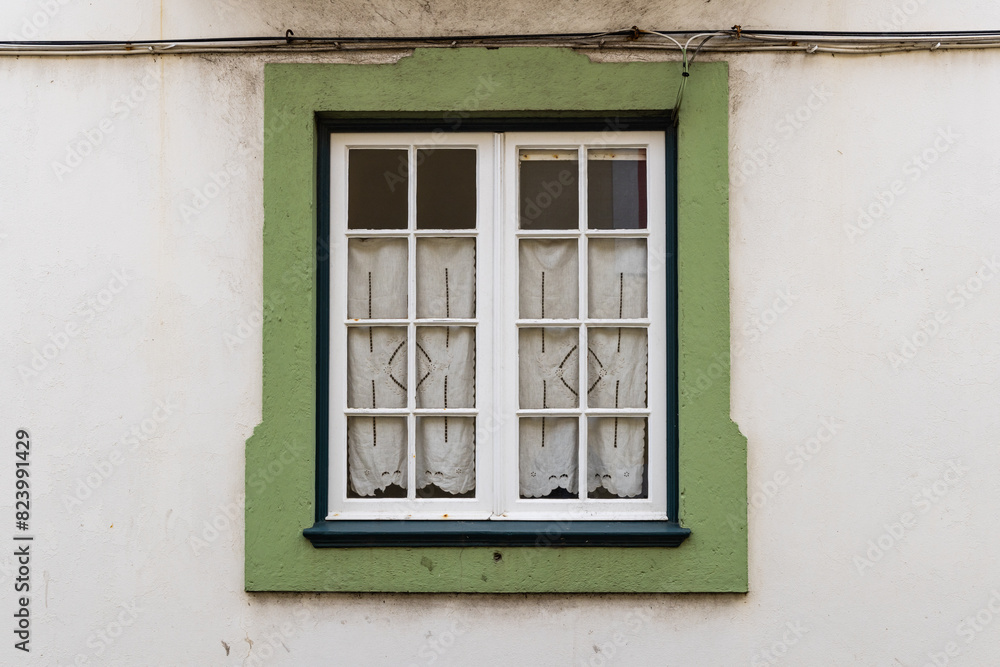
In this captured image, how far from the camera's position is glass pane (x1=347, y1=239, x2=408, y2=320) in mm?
3762

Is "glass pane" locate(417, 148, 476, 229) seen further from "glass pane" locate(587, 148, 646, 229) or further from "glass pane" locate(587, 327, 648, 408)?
"glass pane" locate(587, 327, 648, 408)

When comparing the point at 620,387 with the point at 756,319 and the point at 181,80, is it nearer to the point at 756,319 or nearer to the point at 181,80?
the point at 756,319

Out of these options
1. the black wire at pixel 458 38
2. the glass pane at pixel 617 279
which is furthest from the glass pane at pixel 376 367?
the black wire at pixel 458 38

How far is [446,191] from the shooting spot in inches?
148

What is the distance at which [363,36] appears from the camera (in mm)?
3666

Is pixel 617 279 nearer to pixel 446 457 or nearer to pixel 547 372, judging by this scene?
pixel 547 372

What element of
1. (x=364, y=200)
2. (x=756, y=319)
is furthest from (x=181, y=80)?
(x=756, y=319)

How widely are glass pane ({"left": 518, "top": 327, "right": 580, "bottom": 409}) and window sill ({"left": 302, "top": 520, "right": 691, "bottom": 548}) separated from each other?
2.02 ft

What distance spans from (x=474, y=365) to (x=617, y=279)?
0.84 metres

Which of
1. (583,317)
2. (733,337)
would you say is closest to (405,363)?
(583,317)

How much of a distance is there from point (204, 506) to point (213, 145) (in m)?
1.76

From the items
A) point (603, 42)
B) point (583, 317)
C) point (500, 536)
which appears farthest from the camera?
point (583, 317)

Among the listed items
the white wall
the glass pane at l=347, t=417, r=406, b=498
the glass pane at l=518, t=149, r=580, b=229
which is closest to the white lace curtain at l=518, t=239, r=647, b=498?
the glass pane at l=518, t=149, r=580, b=229

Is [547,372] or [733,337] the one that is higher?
[733,337]
